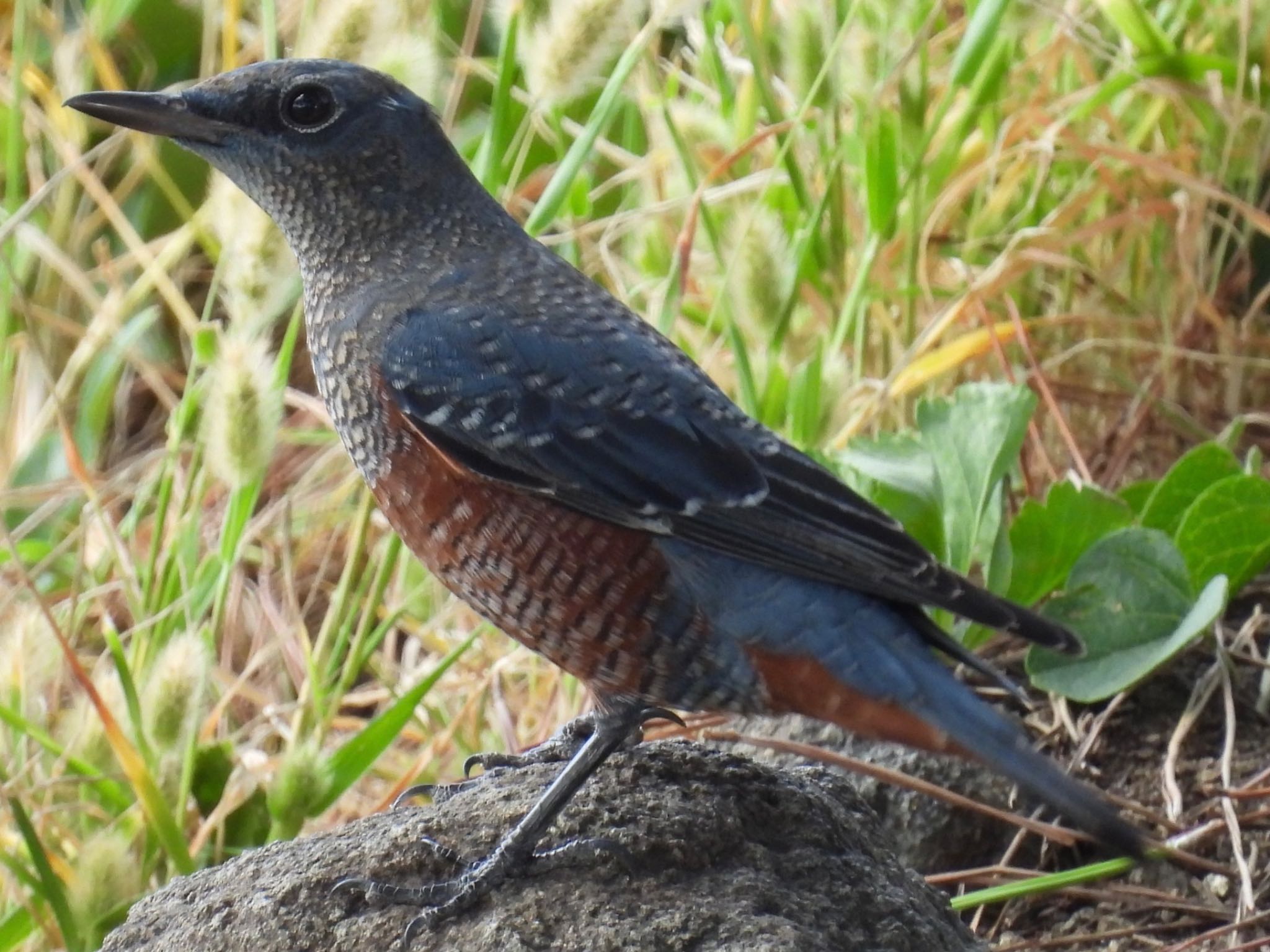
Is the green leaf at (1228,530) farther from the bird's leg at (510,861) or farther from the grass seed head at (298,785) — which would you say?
the grass seed head at (298,785)

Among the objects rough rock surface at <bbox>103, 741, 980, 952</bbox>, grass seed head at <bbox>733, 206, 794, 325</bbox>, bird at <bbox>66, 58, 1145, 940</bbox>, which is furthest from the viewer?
grass seed head at <bbox>733, 206, 794, 325</bbox>

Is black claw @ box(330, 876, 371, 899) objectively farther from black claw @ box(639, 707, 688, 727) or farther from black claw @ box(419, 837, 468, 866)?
black claw @ box(639, 707, 688, 727)

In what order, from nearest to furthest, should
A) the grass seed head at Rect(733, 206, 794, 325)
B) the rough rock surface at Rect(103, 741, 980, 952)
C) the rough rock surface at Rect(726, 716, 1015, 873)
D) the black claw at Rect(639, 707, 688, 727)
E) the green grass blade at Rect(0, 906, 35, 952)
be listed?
the rough rock surface at Rect(103, 741, 980, 952)
the black claw at Rect(639, 707, 688, 727)
the green grass blade at Rect(0, 906, 35, 952)
the rough rock surface at Rect(726, 716, 1015, 873)
the grass seed head at Rect(733, 206, 794, 325)

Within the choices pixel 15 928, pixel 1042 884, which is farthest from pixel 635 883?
pixel 15 928

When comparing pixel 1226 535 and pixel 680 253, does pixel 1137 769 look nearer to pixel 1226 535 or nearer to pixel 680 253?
pixel 1226 535

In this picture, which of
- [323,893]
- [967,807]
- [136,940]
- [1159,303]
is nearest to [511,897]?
[323,893]

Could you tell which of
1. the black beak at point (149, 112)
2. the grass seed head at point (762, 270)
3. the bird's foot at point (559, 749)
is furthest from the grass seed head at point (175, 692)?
the grass seed head at point (762, 270)

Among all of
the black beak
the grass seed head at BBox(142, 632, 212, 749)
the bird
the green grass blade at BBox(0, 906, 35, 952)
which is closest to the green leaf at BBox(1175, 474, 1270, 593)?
the bird
